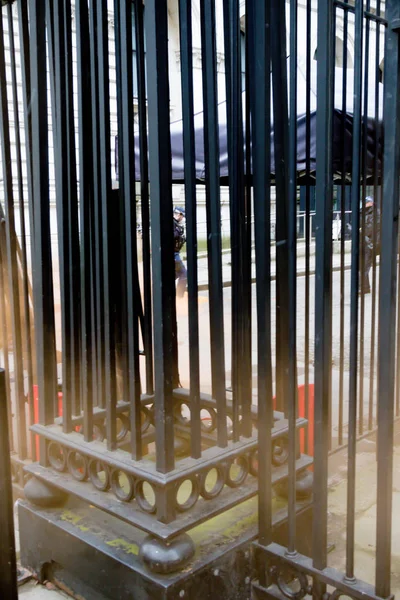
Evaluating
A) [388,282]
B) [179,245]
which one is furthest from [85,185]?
[179,245]

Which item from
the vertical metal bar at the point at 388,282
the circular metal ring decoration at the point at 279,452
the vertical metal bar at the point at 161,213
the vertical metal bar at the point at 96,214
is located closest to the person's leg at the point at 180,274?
the circular metal ring decoration at the point at 279,452

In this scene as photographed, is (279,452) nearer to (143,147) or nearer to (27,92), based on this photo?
(143,147)

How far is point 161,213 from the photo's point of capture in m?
2.05

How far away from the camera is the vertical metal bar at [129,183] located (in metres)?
2.14

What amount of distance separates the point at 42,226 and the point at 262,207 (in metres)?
1.01

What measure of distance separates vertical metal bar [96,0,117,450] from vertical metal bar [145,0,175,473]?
33cm

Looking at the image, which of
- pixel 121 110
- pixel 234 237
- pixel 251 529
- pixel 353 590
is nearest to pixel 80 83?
pixel 121 110

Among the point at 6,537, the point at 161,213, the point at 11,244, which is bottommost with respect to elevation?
the point at 6,537

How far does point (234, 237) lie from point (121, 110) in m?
0.66

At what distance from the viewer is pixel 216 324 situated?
2.30 metres

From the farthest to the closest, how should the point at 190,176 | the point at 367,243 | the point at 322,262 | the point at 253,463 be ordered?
the point at 367,243 → the point at 253,463 → the point at 190,176 → the point at 322,262

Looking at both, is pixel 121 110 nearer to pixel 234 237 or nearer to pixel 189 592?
pixel 234 237

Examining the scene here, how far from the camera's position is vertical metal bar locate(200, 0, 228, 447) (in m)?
2.16

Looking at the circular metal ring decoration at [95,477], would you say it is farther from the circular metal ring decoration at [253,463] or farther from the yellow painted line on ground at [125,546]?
the circular metal ring decoration at [253,463]
